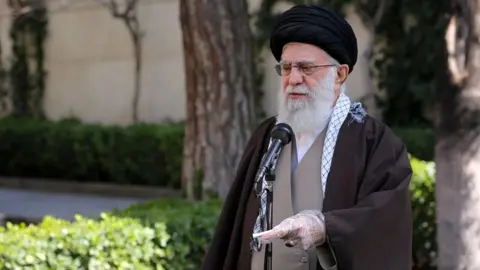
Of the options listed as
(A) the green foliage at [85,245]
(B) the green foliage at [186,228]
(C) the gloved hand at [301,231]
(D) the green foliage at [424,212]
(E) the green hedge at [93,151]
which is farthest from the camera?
(E) the green hedge at [93,151]

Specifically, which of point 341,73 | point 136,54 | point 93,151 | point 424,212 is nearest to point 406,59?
point 136,54

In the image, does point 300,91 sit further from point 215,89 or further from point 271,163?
point 215,89

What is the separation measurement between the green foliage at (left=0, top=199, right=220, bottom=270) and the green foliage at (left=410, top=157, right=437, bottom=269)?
5.64 feet

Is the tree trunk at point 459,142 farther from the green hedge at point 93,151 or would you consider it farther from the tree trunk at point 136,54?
the tree trunk at point 136,54

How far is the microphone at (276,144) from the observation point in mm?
2998

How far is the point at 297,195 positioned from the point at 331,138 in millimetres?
230

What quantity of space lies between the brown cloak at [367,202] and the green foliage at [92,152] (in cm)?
944

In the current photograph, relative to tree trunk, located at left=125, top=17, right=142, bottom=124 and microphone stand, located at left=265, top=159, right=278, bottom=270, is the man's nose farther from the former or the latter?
tree trunk, located at left=125, top=17, right=142, bottom=124

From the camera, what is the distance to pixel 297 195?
3021mm

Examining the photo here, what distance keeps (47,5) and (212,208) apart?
435 inches

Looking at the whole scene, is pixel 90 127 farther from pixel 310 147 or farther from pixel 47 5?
pixel 310 147

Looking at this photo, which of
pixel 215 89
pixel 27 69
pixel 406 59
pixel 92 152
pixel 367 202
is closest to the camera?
pixel 367 202

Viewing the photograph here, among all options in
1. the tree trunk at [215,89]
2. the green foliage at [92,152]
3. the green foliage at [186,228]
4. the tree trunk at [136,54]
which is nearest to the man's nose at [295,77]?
the green foliage at [186,228]

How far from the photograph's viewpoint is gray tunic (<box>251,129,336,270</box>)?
299 centimetres
